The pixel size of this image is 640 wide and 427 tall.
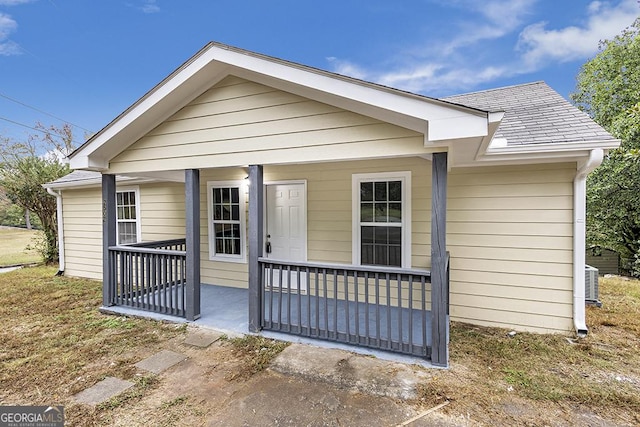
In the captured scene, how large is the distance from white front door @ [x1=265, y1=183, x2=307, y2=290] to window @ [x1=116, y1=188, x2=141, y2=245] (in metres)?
3.46

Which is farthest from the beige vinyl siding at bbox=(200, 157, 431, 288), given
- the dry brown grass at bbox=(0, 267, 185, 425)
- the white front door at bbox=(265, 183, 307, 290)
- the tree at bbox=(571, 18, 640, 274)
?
the tree at bbox=(571, 18, 640, 274)

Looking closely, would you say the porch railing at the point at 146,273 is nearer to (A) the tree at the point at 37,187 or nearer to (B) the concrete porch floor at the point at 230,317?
(B) the concrete porch floor at the point at 230,317

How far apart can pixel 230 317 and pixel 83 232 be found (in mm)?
5623

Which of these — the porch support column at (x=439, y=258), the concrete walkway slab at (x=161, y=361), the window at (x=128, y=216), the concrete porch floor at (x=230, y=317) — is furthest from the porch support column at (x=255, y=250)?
the window at (x=128, y=216)

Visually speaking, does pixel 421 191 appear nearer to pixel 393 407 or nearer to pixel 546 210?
pixel 546 210

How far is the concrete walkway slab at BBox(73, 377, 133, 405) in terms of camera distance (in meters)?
2.56

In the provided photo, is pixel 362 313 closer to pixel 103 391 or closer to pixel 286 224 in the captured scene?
pixel 286 224

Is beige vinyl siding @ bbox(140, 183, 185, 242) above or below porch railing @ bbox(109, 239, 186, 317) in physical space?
above

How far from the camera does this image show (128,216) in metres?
7.00

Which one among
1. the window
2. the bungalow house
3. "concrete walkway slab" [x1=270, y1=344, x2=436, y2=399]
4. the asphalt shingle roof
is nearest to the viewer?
"concrete walkway slab" [x1=270, y1=344, x2=436, y2=399]

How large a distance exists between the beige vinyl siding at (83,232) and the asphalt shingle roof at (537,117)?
8460 millimetres

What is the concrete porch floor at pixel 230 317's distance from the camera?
3.31 m

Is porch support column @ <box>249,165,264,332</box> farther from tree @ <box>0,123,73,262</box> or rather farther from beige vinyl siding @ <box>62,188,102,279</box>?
tree @ <box>0,123,73,262</box>

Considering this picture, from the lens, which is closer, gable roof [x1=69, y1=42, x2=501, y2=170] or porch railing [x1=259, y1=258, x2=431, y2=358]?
gable roof [x1=69, y1=42, x2=501, y2=170]
